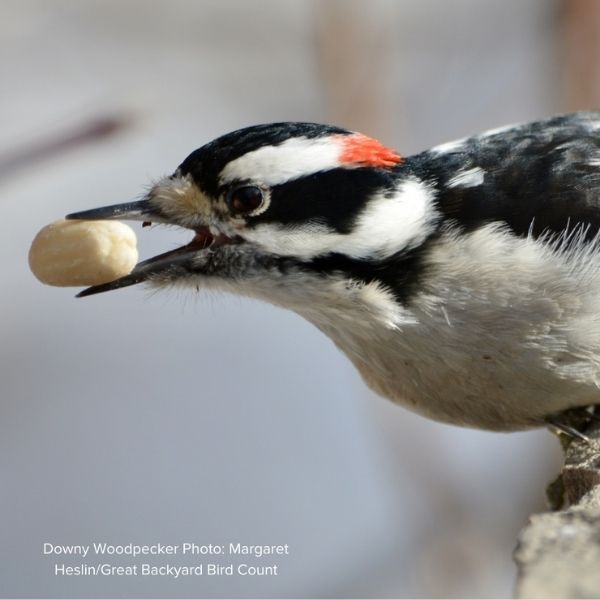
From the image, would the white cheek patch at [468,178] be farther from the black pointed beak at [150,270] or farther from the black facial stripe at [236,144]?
the black pointed beak at [150,270]

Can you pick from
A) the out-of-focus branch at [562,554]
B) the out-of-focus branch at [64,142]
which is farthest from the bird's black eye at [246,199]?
the out-of-focus branch at [562,554]

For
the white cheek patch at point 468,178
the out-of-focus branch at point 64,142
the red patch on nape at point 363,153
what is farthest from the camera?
the white cheek patch at point 468,178

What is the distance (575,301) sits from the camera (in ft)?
10.7

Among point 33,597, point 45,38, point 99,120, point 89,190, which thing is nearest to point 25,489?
point 33,597

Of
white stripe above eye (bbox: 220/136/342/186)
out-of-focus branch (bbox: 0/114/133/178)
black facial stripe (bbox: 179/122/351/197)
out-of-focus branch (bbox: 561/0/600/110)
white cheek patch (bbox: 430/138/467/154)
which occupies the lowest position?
out-of-focus branch (bbox: 0/114/133/178)

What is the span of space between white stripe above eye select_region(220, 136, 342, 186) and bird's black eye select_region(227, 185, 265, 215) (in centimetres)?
3

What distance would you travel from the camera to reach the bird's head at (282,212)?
10.4 ft

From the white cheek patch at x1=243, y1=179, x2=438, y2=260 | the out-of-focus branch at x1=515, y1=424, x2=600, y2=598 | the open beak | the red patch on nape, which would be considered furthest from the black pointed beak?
the out-of-focus branch at x1=515, y1=424, x2=600, y2=598

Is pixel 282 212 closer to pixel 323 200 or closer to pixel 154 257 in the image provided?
pixel 323 200

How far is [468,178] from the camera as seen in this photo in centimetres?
337

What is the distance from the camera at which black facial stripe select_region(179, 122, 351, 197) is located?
317 centimetres

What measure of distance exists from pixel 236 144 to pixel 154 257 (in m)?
0.39

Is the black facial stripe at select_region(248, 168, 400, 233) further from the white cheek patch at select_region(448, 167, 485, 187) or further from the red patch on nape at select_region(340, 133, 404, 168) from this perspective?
the white cheek patch at select_region(448, 167, 485, 187)

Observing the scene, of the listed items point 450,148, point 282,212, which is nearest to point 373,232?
point 282,212
